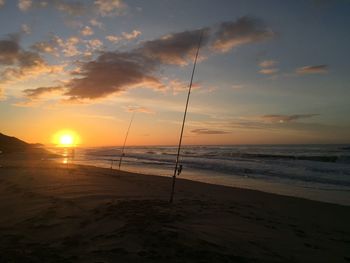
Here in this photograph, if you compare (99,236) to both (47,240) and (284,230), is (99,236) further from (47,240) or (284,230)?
(284,230)

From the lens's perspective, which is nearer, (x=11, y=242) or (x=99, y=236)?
(x=11, y=242)

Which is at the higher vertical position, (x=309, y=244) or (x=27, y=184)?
(x=309, y=244)

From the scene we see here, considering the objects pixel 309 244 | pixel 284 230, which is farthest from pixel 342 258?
pixel 284 230

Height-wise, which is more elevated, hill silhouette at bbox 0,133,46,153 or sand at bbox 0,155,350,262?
sand at bbox 0,155,350,262

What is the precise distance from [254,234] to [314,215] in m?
4.36

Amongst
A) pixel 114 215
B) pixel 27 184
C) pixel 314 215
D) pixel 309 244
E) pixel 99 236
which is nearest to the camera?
pixel 99 236

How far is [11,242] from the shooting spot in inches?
176

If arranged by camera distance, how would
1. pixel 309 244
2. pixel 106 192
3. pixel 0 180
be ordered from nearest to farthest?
pixel 309 244 → pixel 106 192 → pixel 0 180

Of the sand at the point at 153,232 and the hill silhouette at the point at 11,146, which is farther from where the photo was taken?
the hill silhouette at the point at 11,146

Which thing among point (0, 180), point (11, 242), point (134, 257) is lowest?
point (0, 180)

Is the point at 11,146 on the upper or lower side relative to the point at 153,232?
lower

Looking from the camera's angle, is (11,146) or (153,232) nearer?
(153,232)

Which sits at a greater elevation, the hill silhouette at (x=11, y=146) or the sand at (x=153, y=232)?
the sand at (x=153, y=232)

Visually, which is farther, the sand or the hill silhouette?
the hill silhouette
